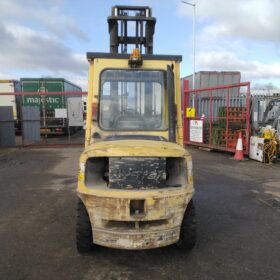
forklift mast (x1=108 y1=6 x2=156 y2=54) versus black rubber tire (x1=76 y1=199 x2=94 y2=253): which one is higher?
forklift mast (x1=108 y1=6 x2=156 y2=54)

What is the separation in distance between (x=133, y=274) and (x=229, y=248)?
57.2 inches

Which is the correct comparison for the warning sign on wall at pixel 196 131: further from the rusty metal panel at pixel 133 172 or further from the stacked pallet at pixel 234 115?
the rusty metal panel at pixel 133 172

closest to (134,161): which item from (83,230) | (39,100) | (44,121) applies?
(83,230)

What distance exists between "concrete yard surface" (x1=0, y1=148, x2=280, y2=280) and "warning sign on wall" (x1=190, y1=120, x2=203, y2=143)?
16.3 ft

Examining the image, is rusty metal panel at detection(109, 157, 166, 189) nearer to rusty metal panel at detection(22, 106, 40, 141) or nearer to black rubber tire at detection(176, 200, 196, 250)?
black rubber tire at detection(176, 200, 196, 250)

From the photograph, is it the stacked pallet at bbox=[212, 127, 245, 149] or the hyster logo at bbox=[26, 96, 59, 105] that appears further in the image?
the hyster logo at bbox=[26, 96, 59, 105]

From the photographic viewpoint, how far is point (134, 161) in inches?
140

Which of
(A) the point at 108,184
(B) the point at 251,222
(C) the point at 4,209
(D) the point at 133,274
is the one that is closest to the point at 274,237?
(B) the point at 251,222

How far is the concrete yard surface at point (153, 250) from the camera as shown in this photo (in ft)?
12.0

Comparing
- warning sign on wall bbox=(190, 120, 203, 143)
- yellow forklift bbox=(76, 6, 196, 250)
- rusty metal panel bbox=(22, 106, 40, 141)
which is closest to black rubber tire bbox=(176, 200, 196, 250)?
yellow forklift bbox=(76, 6, 196, 250)

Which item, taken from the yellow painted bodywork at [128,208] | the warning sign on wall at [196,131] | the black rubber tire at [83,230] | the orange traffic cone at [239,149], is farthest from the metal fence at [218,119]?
the black rubber tire at [83,230]

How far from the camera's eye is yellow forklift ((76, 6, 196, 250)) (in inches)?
138

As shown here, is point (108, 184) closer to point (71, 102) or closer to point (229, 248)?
point (229, 248)

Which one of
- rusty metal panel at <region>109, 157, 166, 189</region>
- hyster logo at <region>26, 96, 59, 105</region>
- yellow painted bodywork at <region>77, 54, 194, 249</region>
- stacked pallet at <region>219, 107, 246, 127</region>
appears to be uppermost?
hyster logo at <region>26, 96, 59, 105</region>
